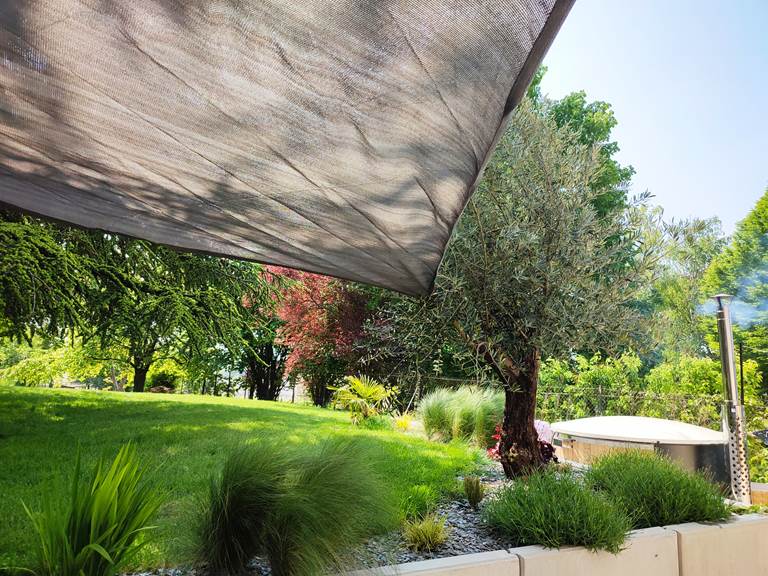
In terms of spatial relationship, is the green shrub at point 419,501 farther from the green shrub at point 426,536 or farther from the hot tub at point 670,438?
the hot tub at point 670,438

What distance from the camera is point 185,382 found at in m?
22.2

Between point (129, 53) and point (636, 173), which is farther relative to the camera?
point (636, 173)

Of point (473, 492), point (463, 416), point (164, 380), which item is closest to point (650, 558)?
point (473, 492)

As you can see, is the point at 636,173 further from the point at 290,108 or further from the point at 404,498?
the point at 290,108

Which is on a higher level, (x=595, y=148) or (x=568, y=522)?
(x=595, y=148)

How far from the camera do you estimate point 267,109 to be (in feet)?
4.65

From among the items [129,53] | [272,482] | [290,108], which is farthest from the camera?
[272,482]

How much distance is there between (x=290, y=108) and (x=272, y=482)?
6.13 feet

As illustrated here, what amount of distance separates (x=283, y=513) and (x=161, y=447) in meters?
3.36

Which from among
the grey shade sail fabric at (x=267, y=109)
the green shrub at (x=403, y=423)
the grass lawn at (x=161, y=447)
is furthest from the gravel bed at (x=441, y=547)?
the green shrub at (x=403, y=423)

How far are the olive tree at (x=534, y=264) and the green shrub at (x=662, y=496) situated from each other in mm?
985

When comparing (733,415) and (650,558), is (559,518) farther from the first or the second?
A: (733,415)

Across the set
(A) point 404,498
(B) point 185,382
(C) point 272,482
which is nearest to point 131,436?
(A) point 404,498

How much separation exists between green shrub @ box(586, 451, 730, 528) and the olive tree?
985 mm
